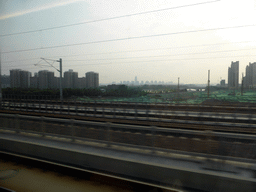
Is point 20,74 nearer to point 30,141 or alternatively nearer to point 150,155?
point 30,141

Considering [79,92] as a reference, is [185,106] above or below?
below

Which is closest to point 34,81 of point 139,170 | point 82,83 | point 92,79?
point 82,83

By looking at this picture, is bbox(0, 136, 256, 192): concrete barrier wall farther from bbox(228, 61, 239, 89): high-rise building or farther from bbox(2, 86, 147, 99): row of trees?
bbox(228, 61, 239, 89): high-rise building

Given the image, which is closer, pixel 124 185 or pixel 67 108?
pixel 124 185

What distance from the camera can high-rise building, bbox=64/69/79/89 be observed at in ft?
68.2

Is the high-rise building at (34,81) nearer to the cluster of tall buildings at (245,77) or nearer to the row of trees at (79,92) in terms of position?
the row of trees at (79,92)

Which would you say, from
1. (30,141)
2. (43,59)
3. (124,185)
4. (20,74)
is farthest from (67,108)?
(124,185)

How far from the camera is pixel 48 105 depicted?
21062 millimetres

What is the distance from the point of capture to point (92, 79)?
19672mm

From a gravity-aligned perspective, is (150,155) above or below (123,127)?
below

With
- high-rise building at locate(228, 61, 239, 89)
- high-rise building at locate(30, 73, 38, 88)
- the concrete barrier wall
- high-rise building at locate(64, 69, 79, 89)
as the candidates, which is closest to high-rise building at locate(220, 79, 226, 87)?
high-rise building at locate(228, 61, 239, 89)

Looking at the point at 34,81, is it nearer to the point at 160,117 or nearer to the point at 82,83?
the point at 82,83

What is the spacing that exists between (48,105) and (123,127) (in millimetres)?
18114

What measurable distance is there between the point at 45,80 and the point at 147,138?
63.8 ft
